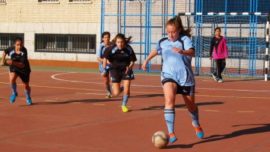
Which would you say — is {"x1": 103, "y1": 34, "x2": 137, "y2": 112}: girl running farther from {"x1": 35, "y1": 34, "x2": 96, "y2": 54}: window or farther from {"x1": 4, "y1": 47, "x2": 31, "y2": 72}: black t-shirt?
{"x1": 35, "y1": 34, "x2": 96, "y2": 54}: window

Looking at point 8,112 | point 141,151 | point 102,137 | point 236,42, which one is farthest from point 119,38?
point 236,42

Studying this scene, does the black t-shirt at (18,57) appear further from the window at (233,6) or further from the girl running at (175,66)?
the window at (233,6)

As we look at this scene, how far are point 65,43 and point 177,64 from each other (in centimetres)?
2629

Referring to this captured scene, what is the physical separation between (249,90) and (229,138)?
31.7 ft

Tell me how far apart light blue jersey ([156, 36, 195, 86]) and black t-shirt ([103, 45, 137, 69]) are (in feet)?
14.6

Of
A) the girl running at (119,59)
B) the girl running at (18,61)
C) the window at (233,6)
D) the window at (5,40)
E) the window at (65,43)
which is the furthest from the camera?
the window at (5,40)

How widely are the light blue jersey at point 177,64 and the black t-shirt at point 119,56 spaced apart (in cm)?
445

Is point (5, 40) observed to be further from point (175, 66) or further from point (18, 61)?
point (175, 66)

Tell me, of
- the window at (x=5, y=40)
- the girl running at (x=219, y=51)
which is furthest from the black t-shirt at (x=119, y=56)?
the window at (x=5, y=40)

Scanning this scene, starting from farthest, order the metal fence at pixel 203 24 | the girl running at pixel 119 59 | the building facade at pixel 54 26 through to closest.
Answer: the building facade at pixel 54 26
the metal fence at pixel 203 24
the girl running at pixel 119 59

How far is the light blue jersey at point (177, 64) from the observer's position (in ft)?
31.0

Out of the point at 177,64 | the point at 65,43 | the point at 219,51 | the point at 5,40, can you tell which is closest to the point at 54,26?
the point at 65,43

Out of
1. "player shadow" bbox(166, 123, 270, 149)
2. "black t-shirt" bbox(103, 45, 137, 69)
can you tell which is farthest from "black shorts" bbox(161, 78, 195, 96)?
"black t-shirt" bbox(103, 45, 137, 69)

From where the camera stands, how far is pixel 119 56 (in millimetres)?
14070
